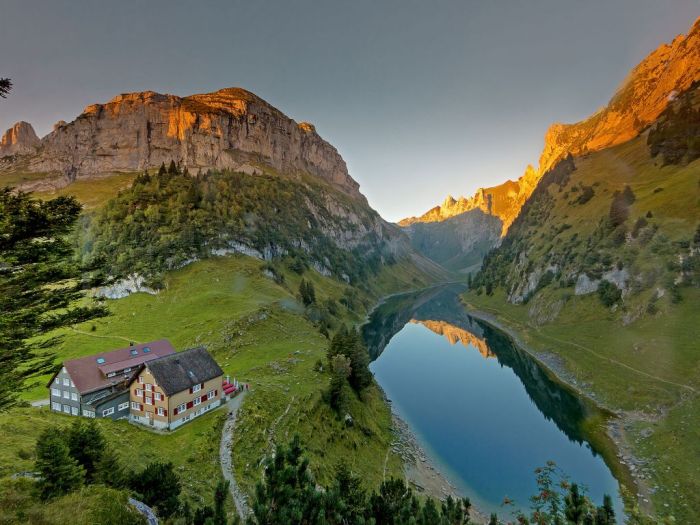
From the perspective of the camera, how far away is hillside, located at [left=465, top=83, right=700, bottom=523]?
48.8 meters

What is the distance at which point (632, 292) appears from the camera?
266 ft

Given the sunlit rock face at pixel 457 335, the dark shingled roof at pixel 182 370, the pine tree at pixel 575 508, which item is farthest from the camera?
the sunlit rock face at pixel 457 335

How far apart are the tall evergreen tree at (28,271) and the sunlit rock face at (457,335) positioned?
335 ft

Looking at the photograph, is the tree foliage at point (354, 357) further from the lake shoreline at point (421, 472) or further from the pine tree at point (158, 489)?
the pine tree at point (158, 489)

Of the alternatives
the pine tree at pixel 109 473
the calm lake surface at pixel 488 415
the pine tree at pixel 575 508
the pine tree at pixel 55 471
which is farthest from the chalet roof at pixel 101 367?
the pine tree at pixel 575 508

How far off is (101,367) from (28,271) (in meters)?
35.9

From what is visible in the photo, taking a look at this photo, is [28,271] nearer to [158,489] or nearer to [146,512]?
[146,512]

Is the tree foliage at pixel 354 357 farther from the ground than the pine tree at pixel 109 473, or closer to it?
closer to it

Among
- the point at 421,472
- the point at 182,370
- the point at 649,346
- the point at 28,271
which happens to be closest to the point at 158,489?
the point at 28,271

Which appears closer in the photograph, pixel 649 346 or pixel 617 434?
pixel 617 434

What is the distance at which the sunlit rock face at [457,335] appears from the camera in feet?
360

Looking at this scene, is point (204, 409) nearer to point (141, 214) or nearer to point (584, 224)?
point (141, 214)

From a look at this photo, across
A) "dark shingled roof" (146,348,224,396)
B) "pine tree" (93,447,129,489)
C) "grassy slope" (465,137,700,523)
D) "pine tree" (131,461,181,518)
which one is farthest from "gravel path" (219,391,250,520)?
"grassy slope" (465,137,700,523)

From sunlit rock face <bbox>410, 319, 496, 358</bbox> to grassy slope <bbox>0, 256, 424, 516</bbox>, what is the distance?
172ft
